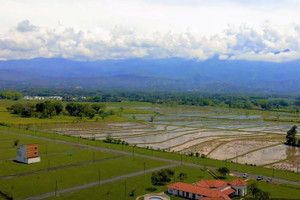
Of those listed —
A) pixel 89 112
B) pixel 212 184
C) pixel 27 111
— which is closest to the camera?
pixel 212 184

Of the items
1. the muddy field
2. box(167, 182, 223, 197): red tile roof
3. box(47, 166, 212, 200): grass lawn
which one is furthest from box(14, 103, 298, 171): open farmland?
box(167, 182, 223, 197): red tile roof

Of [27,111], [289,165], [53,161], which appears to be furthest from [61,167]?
[27,111]

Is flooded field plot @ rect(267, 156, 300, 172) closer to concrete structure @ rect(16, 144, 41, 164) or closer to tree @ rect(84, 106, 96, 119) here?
concrete structure @ rect(16, 144, 41, 164)

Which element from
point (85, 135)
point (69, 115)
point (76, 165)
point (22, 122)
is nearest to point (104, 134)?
point (85, 135)

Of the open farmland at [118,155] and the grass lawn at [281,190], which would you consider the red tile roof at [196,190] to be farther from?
the grass lawn at [281,190]

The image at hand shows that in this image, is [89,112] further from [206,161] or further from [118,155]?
[206,161]

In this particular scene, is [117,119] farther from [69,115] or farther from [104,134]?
[104,134]

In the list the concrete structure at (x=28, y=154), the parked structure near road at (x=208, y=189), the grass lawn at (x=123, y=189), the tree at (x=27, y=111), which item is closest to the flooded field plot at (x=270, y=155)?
the grass lawn at (x=123, y=189)
